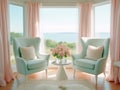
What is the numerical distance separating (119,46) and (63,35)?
7.62 ft

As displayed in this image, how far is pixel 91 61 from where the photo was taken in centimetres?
438

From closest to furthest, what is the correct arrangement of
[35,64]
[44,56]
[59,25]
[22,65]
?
1. [22,65]
2. [35,64]
3. [44,56]
4. [59,25]

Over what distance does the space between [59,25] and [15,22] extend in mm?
1495

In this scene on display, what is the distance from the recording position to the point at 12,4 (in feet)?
17.4

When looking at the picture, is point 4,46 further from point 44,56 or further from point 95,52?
point 95,52

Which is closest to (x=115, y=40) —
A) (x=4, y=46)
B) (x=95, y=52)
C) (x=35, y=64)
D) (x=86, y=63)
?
(x=95, y=52)

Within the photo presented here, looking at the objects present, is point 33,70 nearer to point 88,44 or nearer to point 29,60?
point 29,60

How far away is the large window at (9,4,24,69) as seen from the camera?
537 centimetres

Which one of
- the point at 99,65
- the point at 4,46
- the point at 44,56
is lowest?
the point at 99,65

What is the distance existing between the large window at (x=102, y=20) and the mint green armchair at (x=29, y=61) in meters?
1.94

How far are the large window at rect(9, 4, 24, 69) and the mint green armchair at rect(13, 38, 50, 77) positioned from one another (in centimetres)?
67

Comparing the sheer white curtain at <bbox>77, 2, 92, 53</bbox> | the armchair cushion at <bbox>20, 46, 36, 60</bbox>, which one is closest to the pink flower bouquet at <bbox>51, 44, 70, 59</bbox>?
the armchair cushion at <bbox>20, 46, 36, 60</bbox>

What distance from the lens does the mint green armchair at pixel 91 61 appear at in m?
4.16

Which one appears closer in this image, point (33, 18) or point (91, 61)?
point (91, 61)
